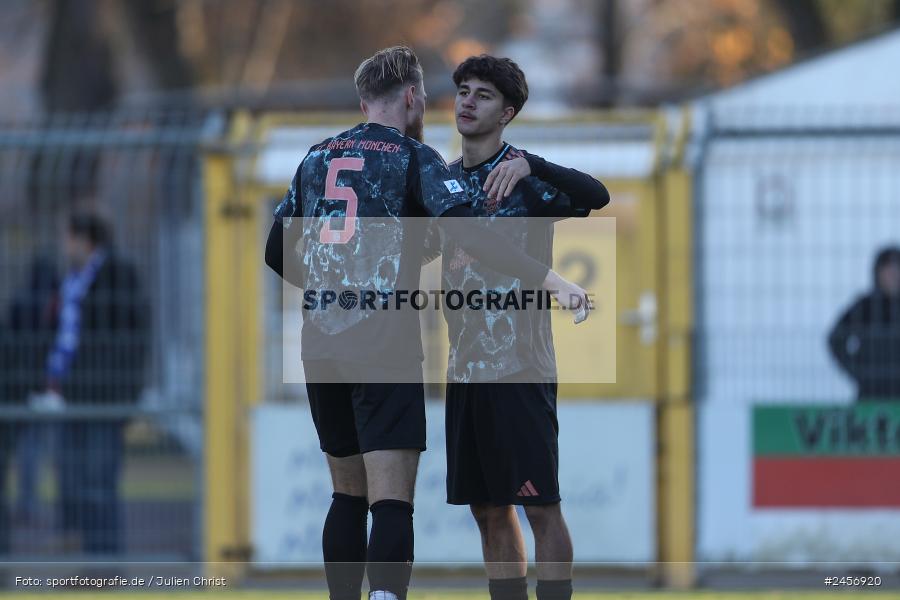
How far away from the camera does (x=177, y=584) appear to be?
7.95 metres

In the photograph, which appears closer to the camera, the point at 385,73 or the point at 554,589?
the point at 385,73

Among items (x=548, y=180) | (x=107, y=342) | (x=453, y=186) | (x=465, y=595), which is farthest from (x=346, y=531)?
(x=107, y=342)

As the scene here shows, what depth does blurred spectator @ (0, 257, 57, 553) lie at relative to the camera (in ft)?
28.0

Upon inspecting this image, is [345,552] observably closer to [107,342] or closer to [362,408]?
[362,408]

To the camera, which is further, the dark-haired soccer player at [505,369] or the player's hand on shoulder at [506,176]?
the dark-haired soccer player at [505,369]

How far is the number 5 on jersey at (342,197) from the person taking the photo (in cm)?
503

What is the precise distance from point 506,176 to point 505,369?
0.70 metres

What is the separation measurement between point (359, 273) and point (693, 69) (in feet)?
88.5

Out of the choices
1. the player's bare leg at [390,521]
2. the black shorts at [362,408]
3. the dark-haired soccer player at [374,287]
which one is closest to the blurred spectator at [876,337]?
the dark-haired soccer player at [374,287]

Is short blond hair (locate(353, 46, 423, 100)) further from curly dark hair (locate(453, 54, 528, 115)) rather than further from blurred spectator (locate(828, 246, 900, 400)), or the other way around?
blurred spectator (locate(828, 246, 900, 400))

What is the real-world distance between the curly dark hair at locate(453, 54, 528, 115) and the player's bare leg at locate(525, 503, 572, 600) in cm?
149

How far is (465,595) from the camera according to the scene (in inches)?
297

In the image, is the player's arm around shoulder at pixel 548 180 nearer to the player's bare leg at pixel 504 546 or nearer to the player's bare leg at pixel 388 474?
the player's bare leg at pixel 388 474

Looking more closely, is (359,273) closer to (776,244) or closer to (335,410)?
(335,410)
